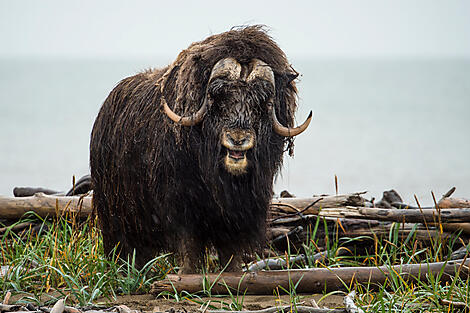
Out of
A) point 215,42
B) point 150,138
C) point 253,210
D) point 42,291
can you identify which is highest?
point 215,42

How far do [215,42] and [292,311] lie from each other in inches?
68.4

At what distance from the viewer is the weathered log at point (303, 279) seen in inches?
165

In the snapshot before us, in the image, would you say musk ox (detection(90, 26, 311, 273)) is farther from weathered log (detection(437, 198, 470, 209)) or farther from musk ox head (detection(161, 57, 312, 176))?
weathered log (detection(437, 198, 470, 209))

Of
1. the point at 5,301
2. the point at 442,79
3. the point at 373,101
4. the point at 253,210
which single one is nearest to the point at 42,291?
the point at 5,301

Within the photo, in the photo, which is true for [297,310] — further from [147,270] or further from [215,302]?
[147,270]

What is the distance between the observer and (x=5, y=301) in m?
3.95

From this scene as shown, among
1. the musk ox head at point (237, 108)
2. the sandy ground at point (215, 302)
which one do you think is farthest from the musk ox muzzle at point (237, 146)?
the sandy ground at point (215, 302)

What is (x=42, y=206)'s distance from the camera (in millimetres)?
5766

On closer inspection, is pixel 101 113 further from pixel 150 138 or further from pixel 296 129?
pixel 296 129

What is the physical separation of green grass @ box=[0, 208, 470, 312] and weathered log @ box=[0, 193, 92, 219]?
10 centimetres

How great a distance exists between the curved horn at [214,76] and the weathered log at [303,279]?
949 mm

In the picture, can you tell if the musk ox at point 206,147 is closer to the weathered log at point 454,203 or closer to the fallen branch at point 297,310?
the fallen branch at point 297,310

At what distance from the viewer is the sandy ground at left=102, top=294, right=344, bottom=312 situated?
4.04 metres

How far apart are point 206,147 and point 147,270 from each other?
87 cm
